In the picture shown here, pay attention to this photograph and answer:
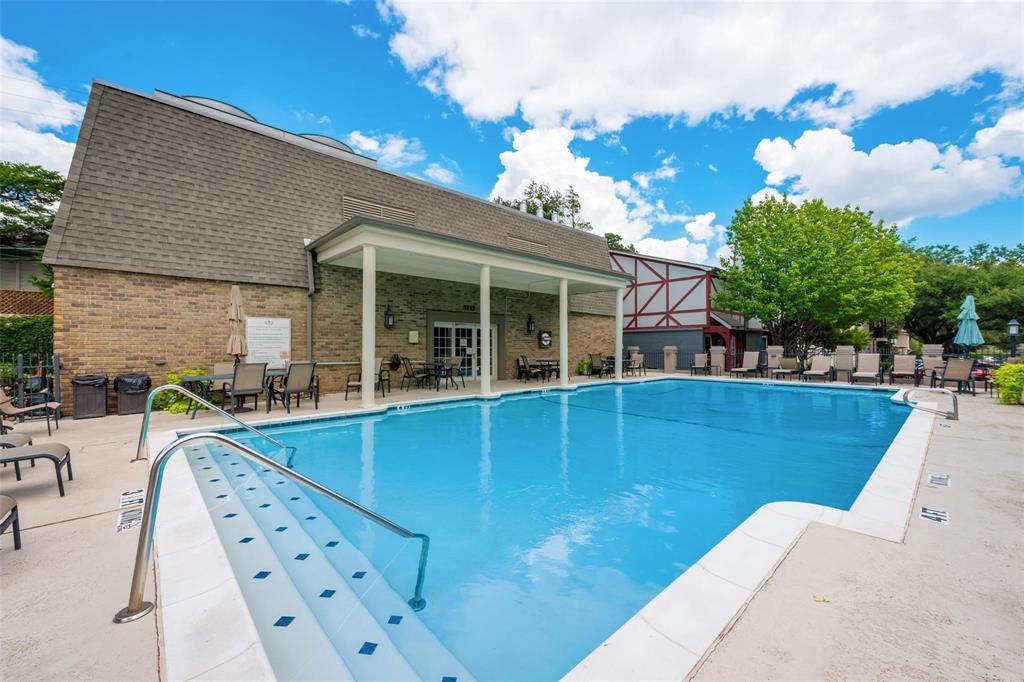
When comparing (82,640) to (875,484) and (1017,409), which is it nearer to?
(875,484)

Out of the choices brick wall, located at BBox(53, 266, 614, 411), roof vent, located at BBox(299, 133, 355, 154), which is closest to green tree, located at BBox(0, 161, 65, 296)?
roof vent, located at BBox(299, 133, 355, 154)

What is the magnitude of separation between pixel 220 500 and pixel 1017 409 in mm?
13762

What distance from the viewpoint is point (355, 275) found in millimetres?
11352

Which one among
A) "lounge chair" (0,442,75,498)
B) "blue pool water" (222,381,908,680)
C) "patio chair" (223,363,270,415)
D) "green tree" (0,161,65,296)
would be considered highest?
"green tree" (0,161,65,296)

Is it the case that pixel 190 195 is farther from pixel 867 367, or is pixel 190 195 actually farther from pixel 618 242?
pixel 618 242

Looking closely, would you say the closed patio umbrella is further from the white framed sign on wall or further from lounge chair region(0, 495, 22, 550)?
lounge chair region(0, 495, 22, 550)

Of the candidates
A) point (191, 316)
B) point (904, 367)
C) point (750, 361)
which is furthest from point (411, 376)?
point (904, 367)

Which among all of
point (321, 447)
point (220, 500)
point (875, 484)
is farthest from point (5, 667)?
point (875, 484)

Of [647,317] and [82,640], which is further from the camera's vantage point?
[647,317]

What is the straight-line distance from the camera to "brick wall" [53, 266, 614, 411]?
25.5 feet

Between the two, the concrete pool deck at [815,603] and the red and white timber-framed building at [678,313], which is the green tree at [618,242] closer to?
the red and white timber-framed building at [678,313]

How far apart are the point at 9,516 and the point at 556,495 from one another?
405cm

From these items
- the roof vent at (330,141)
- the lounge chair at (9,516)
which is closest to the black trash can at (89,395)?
the lounge chair at (9,516)

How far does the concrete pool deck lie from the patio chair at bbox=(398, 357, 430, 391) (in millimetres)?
8267
